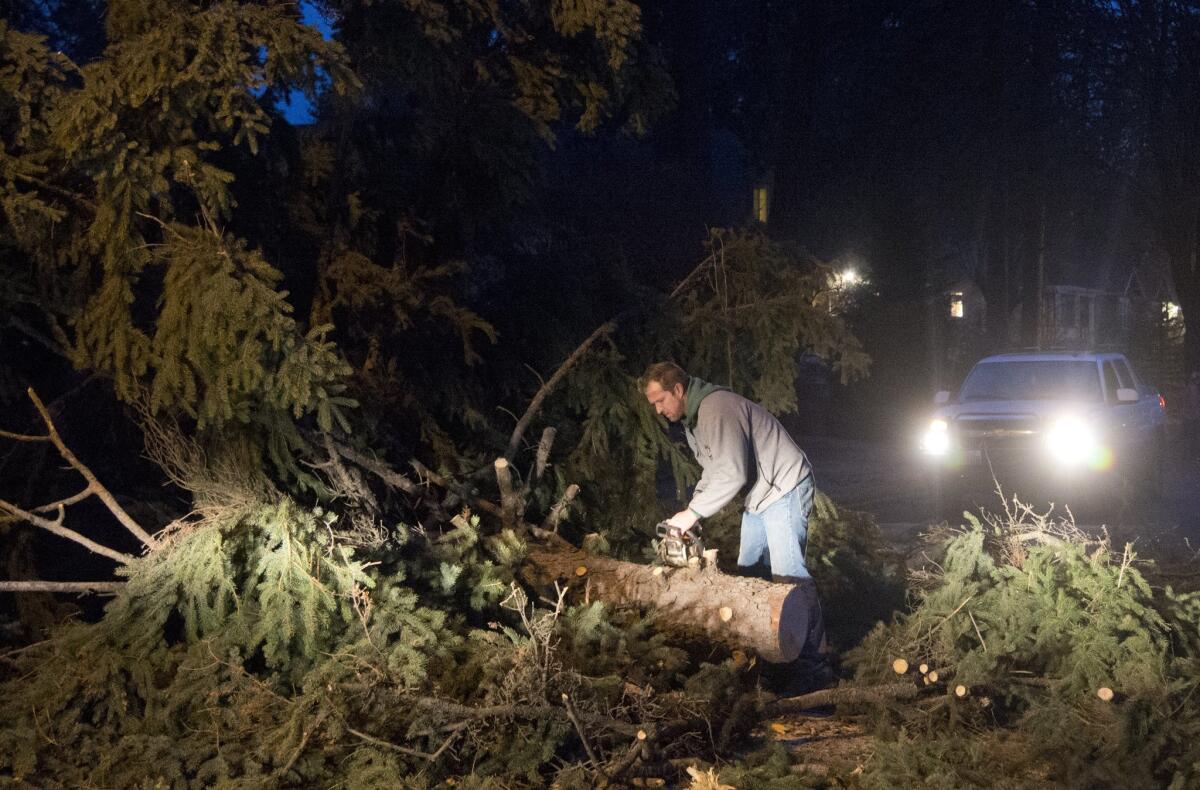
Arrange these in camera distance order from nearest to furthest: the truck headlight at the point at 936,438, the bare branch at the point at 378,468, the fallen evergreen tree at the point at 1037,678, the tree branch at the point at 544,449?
the fallen evergreen tree at the point at 1037,678 < the bare branch at the point at 378,468 < the tree branch at the point at 544,449 < the truck headlight at the point at 936,438

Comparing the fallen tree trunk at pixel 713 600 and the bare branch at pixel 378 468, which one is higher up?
the bare branch at pixel 378 468

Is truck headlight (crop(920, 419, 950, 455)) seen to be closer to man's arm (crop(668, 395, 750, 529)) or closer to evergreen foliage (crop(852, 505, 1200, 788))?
evergreen foliage (crop(852, 505, 1200, 788))

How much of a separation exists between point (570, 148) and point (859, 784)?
2015cm

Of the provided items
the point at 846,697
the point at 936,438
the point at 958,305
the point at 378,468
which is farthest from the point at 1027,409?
the point at 958,305

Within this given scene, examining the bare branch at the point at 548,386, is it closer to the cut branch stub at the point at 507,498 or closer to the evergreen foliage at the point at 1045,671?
the cut branch stub at the point at 507,498

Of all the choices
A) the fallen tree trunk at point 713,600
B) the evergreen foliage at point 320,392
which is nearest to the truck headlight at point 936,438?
the evergreen foliage at point 320,392

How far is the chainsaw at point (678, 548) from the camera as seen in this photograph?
5.48 m

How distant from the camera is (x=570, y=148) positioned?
75.7 feet

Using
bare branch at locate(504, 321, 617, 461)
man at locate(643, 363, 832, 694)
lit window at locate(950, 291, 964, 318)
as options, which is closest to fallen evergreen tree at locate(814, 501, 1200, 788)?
man at locate(643, 363, 832, 694)

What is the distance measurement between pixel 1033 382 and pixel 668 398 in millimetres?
7613

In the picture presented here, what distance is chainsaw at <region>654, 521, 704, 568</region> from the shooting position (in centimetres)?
548

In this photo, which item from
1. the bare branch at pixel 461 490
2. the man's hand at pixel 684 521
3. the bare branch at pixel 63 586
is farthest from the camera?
the bare branch at pixel 461 490

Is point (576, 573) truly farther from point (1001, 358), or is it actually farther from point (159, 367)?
point (1001, 358)

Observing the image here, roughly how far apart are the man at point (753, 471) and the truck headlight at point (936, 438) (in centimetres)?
585
